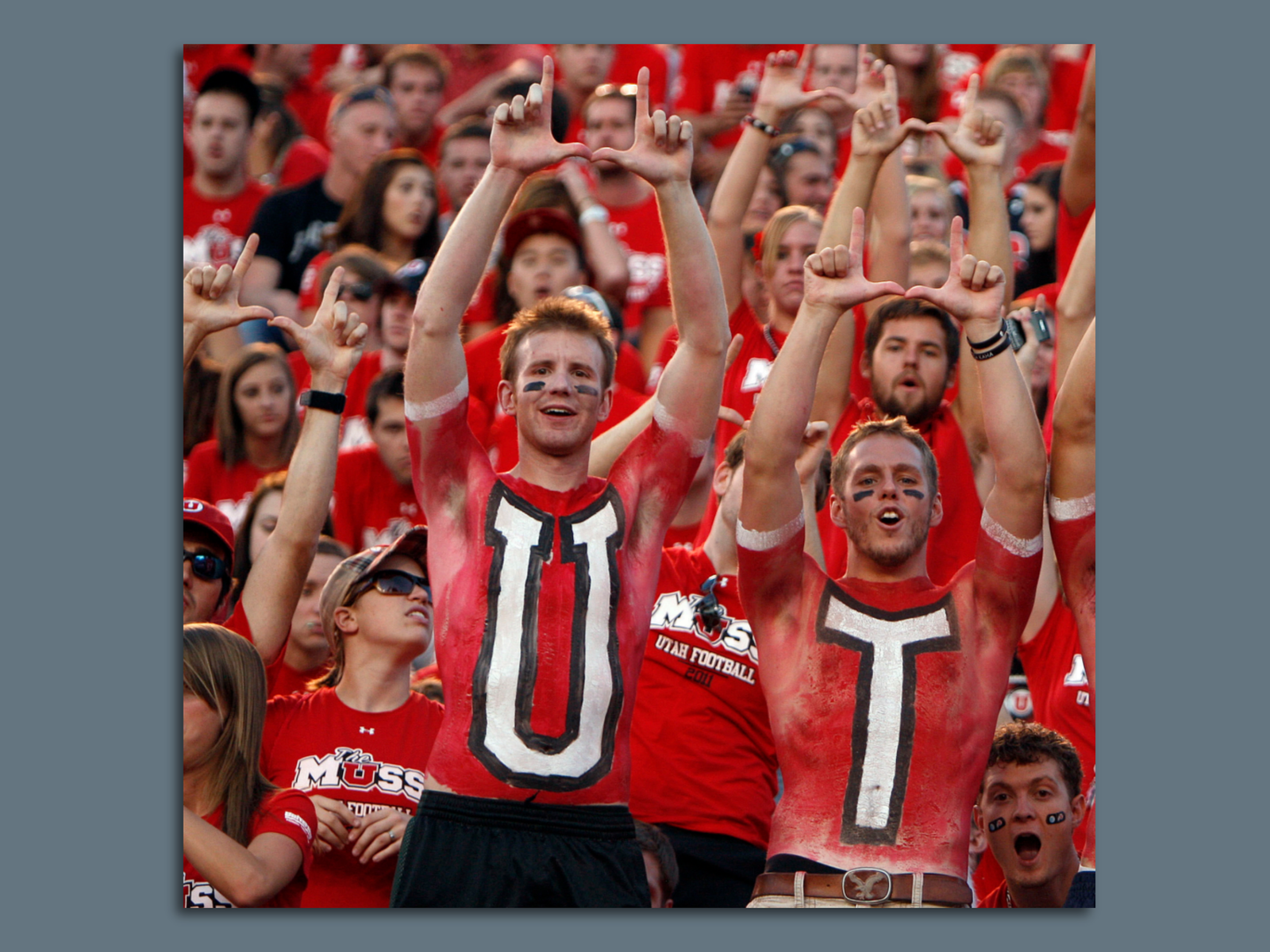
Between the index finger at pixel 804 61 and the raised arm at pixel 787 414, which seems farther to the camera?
the index finger at pixel 804 61

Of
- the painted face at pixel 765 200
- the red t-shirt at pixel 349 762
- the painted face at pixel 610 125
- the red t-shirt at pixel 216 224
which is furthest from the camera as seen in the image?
the painted face at pixel 765 200

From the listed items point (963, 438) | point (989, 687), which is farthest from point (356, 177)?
point (989, 687)

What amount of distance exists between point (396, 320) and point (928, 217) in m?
1.45

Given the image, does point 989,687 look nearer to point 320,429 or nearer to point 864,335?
point 864,335

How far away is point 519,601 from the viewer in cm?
317

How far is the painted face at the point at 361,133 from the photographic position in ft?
15.8

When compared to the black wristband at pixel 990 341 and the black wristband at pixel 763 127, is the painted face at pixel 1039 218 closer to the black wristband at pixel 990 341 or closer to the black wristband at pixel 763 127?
the black wristband at pixel 763 127

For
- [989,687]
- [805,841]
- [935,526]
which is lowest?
[805,841]

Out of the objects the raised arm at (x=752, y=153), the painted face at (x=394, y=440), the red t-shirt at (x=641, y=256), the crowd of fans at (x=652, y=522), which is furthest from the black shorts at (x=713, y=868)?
the red t-shirt at (x=641, y=256)

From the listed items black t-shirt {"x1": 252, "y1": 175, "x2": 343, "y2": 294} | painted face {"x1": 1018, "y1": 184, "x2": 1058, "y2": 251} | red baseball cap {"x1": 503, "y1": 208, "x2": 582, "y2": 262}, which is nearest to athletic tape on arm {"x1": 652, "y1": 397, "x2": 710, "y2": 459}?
red baseball cap {"x1": 503, "y1": 208, "x2": 582, "y2": 262}

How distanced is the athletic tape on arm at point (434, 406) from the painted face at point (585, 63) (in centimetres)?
137

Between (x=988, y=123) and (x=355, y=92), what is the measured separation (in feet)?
5.88

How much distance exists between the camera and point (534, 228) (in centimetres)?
439

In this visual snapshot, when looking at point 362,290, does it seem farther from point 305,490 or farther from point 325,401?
point 305,490
